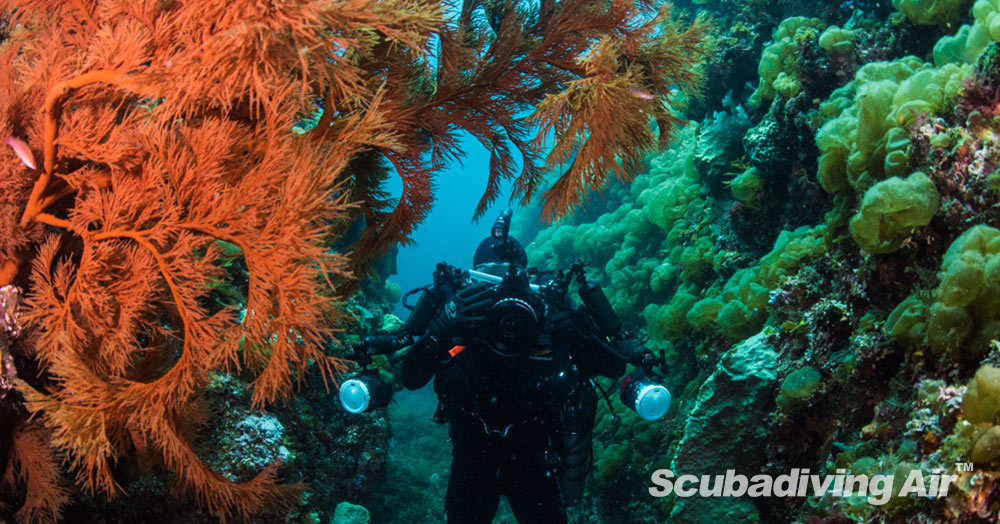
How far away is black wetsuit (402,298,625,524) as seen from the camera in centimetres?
433

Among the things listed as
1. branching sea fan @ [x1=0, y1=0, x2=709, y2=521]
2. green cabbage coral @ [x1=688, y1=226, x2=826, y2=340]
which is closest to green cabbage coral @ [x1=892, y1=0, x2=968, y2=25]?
green cabbage coral @ [x1=688, y1=226, x2=826, y2=340]

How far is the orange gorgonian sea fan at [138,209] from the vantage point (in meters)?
2.41

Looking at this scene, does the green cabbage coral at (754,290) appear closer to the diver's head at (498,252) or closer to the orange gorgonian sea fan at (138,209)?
the diver's head at (498,252)

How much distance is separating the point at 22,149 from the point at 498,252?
392 cm

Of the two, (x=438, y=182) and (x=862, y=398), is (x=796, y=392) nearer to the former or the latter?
(x=862, y=398)

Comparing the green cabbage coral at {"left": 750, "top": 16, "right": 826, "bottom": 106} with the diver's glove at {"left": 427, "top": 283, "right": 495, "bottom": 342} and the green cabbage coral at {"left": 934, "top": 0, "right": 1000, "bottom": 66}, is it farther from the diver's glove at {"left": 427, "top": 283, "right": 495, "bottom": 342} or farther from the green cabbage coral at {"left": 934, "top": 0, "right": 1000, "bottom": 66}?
the diver's glove at {"left": 427, "top": 283, "right": 495, "bottom": 342}

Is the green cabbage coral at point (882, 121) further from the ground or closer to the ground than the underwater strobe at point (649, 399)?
further from the ground

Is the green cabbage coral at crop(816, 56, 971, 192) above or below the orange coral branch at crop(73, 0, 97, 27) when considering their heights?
above

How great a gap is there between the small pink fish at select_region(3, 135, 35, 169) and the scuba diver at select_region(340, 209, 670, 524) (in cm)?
255

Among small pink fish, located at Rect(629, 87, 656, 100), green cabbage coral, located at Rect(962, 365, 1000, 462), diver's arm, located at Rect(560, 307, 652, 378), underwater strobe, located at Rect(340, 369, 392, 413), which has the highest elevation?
small pink fish, located at Rect(629, 87, 656, 100)

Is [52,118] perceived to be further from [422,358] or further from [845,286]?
[845,286]

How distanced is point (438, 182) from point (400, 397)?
1190 centimetres

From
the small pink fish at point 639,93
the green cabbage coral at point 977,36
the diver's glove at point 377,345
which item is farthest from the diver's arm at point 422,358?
the green cabbage coral at point 977,36

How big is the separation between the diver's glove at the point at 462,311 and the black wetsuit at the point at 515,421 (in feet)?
0.89
